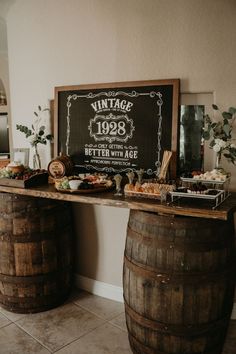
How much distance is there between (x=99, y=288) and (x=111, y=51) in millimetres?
2158

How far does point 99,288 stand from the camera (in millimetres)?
3080

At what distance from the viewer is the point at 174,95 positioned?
2.48 metres

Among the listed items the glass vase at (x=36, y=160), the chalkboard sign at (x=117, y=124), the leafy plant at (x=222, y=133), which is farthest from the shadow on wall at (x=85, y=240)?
the leafy plant at (x=222, y=133)

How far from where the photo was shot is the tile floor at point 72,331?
2.35 metres

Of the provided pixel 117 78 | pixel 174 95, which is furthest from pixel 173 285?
pixel 117 78

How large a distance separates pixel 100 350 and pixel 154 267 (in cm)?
87

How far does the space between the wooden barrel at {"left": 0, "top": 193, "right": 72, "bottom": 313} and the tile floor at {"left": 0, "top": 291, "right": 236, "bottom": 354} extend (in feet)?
0.40

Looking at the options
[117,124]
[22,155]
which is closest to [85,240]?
[22,155]

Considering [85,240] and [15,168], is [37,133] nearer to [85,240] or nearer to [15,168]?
[15,168]

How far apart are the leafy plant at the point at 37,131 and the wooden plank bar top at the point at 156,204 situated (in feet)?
2.35

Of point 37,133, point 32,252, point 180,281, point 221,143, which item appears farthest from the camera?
point 37,133

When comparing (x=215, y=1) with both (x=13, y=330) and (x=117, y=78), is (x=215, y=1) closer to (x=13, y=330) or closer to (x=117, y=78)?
(x=117, y=78)

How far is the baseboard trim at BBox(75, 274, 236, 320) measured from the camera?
9.80 ft

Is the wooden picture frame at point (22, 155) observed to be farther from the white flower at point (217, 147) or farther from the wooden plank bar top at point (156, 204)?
the white flower at point (217, 147)
